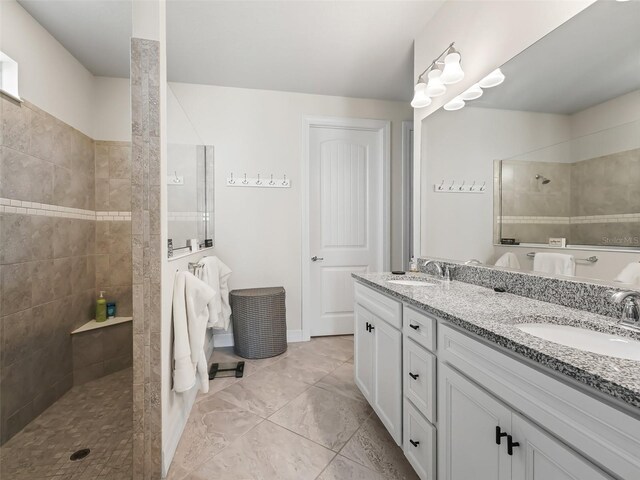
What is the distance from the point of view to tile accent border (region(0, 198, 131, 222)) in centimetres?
161

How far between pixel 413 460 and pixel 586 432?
87 cm

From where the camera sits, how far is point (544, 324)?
99 centimetres

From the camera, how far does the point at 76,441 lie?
159cm

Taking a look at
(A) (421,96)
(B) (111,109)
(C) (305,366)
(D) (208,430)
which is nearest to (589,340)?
(A) (421,96)

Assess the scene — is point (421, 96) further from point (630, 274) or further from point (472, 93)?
point (630, 274)

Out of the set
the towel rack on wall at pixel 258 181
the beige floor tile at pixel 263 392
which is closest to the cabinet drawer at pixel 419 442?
the beige floor tile at pixel 263 392

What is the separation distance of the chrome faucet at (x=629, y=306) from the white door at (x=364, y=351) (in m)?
1.04

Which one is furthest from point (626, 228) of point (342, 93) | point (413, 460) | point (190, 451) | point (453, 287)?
point (342, 93)

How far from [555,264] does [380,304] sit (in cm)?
79

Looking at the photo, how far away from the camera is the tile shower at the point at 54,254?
5.29 feet

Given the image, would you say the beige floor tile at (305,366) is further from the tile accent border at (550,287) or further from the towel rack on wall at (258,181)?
the towel rack on wall at (258,181)

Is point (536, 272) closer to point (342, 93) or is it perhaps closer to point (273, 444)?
point (273, 444)

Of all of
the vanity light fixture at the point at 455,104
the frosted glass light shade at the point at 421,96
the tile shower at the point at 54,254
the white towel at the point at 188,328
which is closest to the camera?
the white towel at the point at 188,328

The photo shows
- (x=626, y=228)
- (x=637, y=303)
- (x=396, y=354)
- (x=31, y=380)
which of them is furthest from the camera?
(x=31, y=380)
